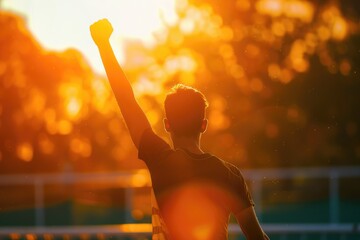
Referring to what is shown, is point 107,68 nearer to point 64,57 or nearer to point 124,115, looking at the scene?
point 124,115

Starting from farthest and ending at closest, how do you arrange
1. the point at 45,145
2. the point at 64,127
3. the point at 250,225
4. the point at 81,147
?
the point at 64,127 → the point at 81,147 → the point at 45,145 → the point at 250,225

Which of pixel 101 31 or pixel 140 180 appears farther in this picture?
pixel 140 180

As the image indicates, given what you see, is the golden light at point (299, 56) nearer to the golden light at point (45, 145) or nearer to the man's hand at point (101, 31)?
the golden light at point (45, 145)

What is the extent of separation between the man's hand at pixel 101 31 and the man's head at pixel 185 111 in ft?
1.14

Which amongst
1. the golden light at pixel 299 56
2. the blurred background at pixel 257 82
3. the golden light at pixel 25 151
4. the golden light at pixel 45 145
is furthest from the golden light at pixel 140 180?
the golden light at pixel 45 145

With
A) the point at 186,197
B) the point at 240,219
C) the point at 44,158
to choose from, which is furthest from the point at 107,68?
the point at 44,158

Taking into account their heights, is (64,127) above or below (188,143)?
below

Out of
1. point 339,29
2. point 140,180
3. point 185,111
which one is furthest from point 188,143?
point 339,29

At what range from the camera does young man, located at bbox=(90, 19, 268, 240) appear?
7.54 feet

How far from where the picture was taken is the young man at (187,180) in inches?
90.5

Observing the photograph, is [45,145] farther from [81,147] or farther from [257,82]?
[257,82]

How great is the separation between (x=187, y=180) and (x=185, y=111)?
24 centimetres

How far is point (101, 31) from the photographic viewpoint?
2.58m

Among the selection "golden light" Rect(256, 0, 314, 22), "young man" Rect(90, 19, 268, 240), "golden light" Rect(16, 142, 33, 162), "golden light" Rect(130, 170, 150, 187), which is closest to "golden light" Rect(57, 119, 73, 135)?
"golden light" Rect(16, 142, 33, 162)
